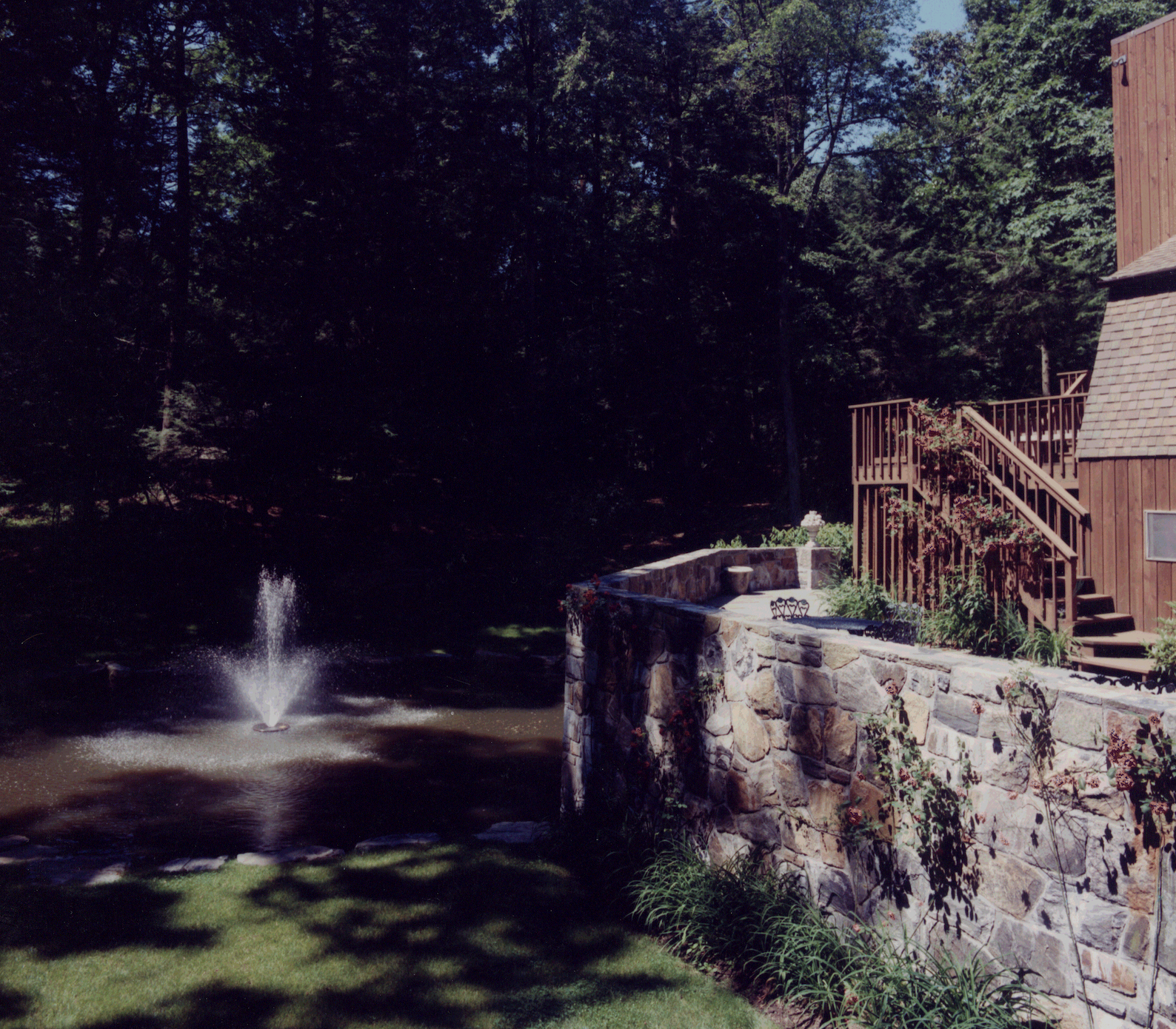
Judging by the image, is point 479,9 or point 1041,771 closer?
point 1041,771

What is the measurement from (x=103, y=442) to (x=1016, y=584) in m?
14.5

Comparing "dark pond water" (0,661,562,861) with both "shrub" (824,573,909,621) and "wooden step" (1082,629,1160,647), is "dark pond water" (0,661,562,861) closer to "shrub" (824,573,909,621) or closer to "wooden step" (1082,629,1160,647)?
"shrub" (824,573,909,621)

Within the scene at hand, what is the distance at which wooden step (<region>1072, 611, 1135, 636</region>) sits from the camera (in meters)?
6.55

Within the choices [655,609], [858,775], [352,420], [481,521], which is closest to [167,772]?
[655,609]

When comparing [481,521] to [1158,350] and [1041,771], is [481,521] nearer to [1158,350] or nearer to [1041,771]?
[1158,350]

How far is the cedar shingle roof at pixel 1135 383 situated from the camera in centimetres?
745

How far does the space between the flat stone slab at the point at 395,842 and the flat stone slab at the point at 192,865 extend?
3.30ft

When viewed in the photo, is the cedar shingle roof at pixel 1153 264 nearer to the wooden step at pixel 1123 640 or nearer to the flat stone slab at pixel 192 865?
the wooden step at pixel 1123 640

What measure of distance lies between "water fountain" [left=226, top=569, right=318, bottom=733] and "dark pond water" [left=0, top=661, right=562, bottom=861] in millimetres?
239

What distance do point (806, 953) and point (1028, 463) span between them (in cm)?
430

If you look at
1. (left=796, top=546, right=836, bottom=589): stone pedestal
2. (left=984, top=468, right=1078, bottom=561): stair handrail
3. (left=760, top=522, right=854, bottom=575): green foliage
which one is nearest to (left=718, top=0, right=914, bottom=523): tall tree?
(left=760, top=522, right=854, bottom=575): green foliage

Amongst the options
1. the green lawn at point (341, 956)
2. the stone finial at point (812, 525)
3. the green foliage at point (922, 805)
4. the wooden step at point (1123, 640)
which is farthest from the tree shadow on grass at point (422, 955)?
the stone finial at point (812, 525)

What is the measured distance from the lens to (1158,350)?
786 cm

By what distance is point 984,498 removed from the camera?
21.7ft
